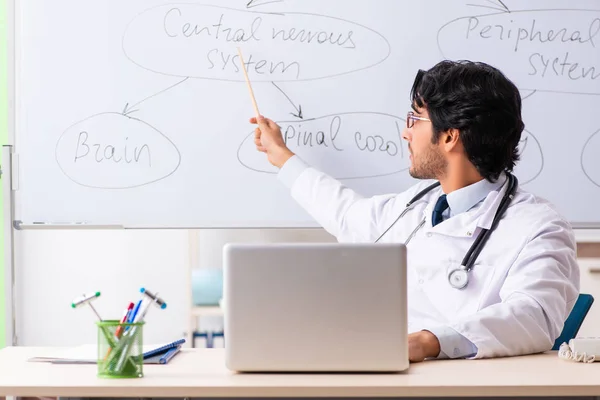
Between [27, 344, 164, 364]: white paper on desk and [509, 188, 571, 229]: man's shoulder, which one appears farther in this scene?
[509, 188, 571, 229]: man's shoulder

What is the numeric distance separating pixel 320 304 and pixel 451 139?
96cm

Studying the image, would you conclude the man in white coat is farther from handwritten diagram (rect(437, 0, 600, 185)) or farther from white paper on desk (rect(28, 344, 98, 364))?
white paper on desk (rect(28, 344, 98, 364))

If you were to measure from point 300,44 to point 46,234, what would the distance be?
1220mm

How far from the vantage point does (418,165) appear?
6.77ft

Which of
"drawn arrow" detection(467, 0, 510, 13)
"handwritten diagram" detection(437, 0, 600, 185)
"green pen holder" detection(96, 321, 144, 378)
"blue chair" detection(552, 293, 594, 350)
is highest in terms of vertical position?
"drawn arrow" detection(467, 0, 510, 13)

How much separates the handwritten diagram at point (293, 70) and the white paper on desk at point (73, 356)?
0.91m

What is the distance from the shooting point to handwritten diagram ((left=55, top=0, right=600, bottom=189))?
2334 millimetres

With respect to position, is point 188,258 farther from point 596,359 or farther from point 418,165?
point 596,359

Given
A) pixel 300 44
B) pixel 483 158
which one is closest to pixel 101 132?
pixel 300 44

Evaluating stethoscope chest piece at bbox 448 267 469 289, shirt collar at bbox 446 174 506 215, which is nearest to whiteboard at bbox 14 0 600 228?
shirt collar at bbox 446 174 506 215

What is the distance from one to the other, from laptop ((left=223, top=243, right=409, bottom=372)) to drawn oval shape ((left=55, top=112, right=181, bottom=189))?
1.19 metres

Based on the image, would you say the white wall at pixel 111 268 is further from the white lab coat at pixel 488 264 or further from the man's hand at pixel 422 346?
the man's hand at pixel 422 346

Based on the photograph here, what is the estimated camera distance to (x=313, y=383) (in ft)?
3.74

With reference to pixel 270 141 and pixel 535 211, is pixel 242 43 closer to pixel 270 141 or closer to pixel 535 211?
pixel 270 141
